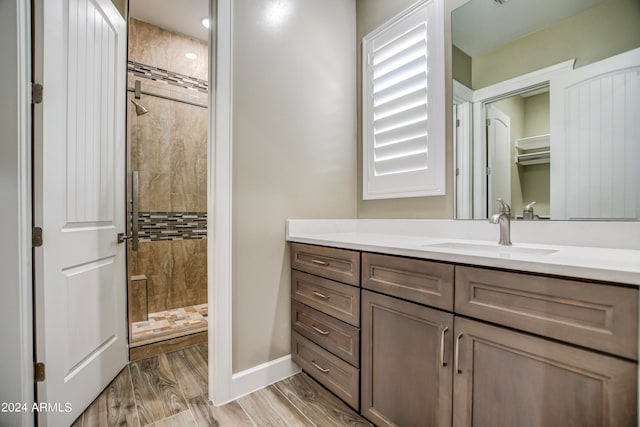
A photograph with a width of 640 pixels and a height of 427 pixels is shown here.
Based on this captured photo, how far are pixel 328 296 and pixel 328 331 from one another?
18 cm

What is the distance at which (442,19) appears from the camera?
5.67 feet

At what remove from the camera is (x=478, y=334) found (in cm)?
96

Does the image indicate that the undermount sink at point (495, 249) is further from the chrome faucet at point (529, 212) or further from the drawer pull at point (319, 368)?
Result: the drawer pull at point (319, 368)

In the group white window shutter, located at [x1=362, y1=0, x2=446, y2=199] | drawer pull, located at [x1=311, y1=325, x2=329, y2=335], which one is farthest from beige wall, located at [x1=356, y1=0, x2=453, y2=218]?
drawer pull, located at [x1=311, y1=325, x2=329, y2=335]

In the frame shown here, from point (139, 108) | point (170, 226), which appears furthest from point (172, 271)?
point (139, 108)

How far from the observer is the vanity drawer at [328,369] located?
1.40 m

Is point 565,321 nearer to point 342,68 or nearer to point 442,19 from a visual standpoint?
point 442,19

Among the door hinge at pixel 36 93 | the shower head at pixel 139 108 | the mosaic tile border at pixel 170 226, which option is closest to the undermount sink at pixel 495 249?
the door hinge at pixel 36 93

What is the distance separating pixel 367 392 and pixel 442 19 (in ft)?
6.79

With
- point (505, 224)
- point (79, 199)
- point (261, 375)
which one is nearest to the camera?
point (505, 224)

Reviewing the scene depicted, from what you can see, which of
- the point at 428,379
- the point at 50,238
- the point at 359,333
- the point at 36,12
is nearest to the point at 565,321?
the point at 428,379

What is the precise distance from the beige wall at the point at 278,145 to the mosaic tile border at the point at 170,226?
68.7 inches

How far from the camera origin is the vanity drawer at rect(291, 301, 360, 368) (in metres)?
1.41

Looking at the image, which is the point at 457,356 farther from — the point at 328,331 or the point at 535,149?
the point at 535,149
